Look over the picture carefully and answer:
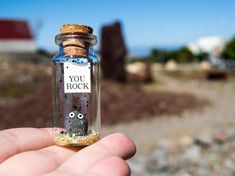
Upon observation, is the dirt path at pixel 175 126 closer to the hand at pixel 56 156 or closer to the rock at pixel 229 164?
the rock at pixel 229 164

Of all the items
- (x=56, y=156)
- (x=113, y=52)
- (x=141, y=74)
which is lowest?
(x=56, y=156)

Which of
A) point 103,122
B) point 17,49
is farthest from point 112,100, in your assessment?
point 17,49

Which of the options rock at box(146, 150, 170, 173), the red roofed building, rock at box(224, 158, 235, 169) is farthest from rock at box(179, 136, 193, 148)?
the red roofed building

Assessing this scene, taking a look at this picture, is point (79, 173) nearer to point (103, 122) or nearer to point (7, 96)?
point (103, 122)

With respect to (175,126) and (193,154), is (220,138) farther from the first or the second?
(175,126)

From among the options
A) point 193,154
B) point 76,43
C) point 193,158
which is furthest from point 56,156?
point 193,154

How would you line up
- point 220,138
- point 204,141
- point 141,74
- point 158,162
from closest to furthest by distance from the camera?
point 158,162
point 204,141
point 220,138
point 141,74

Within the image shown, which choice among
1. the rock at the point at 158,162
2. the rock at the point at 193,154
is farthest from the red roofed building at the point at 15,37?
the rock at the point at 193,154
